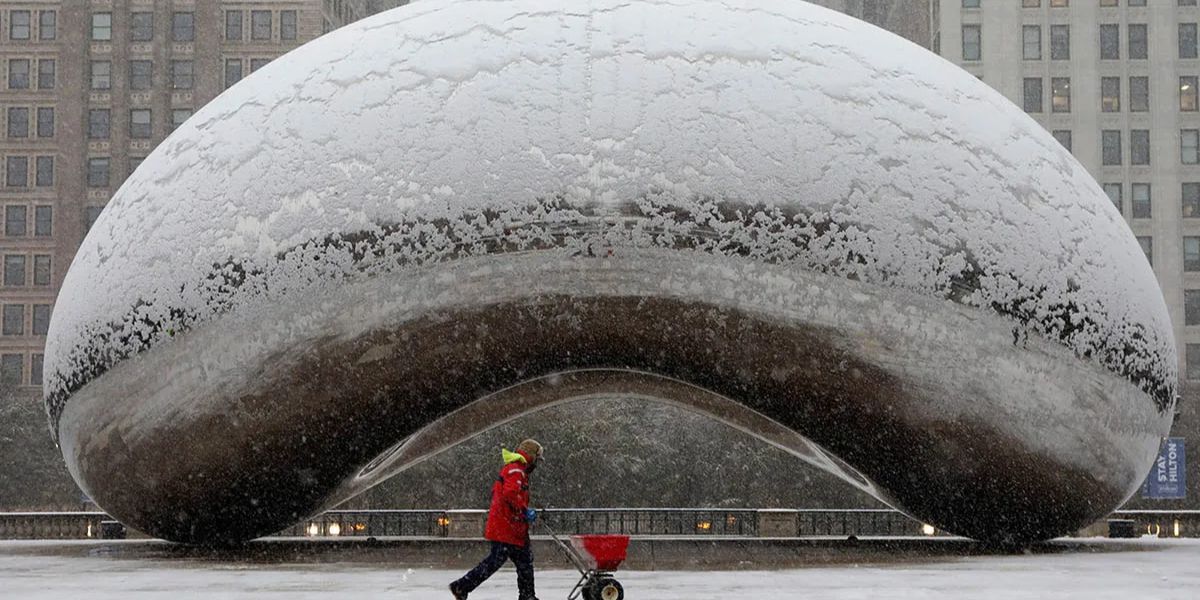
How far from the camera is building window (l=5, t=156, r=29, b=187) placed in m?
92.2

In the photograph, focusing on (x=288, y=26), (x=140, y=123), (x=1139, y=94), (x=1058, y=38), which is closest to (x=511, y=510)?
(x=1058, y=38)

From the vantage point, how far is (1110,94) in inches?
3425

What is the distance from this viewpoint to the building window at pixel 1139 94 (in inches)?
3420

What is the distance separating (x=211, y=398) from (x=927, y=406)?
22.9 feet

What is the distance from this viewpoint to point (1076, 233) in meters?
16.3

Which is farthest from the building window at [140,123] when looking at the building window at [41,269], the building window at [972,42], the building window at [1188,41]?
the building window at [1188,41]

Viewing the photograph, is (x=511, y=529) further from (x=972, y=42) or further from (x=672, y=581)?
(x=972, y=42)

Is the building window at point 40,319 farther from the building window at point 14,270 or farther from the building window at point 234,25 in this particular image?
the building window at point 234,25

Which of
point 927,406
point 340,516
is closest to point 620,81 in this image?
point 927,406

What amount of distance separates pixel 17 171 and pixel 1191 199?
64301 mm

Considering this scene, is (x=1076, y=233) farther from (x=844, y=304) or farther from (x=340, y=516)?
(x=340, y=516)

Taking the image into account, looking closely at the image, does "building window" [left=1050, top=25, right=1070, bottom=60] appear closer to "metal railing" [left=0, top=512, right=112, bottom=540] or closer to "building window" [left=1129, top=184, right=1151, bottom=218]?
"building window" [left=1129, top=184, right=1151, bottom=218]

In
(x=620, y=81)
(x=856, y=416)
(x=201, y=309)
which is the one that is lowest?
(x=856, y=416)

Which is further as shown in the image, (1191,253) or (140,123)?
(140,123)
